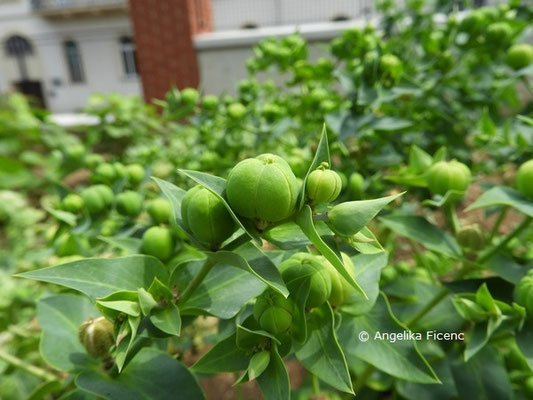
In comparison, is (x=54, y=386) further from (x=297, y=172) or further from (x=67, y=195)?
(x=297, y=172)

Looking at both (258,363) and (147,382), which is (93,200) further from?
A: (258,363)

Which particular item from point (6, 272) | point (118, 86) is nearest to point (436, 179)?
point (6, 272)

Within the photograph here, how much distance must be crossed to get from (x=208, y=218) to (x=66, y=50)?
776 inches

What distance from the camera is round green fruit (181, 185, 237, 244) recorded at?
0.48 m

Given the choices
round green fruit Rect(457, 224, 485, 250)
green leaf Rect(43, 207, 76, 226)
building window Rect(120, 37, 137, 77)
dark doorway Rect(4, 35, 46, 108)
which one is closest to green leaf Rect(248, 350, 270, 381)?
round green fruit Rect(457, 224, 485, 250)

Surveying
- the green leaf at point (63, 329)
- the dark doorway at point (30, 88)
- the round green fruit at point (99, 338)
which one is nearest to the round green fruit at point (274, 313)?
the round green fruit at point (99, 338)

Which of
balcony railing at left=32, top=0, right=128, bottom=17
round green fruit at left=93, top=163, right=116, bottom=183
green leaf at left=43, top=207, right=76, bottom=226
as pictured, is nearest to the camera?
green leaf at left=43, top=207, right=76, bottom=226

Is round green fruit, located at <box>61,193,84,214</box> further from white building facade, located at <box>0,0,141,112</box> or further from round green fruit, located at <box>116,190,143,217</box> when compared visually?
white building facade, located at <box>0,0,141,112</box>

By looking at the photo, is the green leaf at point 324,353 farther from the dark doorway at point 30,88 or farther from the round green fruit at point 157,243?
the dark doorway at point 30,88

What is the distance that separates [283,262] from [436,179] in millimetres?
418

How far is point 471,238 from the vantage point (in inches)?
33.7

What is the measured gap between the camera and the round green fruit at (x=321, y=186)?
18.3 inches

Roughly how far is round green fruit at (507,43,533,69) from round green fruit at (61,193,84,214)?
56.8 inches

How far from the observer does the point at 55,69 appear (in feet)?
54.9
